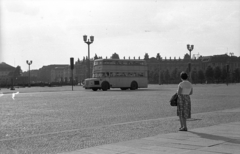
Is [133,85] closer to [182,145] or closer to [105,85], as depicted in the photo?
[105,85]

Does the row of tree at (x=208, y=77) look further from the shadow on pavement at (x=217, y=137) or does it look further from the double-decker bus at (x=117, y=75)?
the shadow on pavement at (x=217, y=137)

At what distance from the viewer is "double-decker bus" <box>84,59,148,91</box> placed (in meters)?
44.3

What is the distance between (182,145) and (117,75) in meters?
37.1

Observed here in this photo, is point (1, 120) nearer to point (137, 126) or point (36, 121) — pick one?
point (36, 121)

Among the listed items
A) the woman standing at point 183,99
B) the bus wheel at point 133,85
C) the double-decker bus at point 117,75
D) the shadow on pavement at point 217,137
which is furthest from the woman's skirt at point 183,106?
the bus wheel at point 133,85

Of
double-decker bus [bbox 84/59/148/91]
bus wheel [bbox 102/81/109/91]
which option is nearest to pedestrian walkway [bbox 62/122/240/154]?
bus wheel [bbox 102/81/109/91]

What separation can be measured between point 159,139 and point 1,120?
670cm

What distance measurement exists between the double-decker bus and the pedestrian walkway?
34615mm

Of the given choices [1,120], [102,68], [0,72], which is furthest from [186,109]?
→ [0,72]

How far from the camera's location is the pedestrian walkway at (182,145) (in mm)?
7266

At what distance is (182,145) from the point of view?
311 inches

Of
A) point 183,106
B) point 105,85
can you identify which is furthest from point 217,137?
point 105,85

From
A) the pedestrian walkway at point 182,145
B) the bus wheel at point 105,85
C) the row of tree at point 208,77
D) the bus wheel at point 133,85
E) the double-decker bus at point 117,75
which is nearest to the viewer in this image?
the pedestrian walkway at point 182,145

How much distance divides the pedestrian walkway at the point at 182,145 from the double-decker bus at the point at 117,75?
A: 34.6 metres
